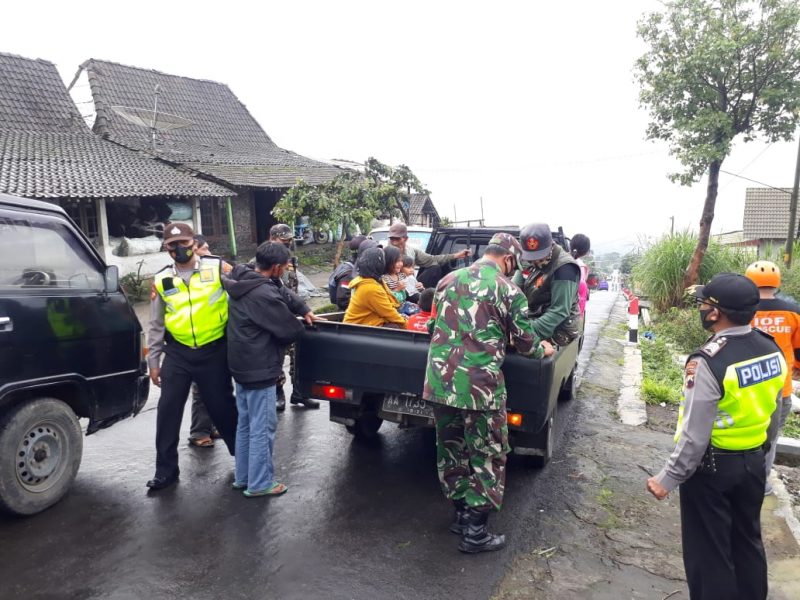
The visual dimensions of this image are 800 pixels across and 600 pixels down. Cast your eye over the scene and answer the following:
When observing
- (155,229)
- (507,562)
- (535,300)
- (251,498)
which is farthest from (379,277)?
(155,229)

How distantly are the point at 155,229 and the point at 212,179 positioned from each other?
2.87m

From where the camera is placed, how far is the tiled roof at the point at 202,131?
65.2 ft

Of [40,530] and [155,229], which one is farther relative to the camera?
[155,229]

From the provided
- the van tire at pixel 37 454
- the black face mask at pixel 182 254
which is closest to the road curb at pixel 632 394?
the black face mask at pixel 182 254

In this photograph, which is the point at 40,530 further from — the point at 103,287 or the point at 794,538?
the point at 794,538

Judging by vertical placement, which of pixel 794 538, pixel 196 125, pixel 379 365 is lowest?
pixel 794 538

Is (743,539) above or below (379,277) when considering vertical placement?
below

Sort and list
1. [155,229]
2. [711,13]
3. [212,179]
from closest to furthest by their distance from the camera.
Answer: [711,13] < [155,229] < [212,179]

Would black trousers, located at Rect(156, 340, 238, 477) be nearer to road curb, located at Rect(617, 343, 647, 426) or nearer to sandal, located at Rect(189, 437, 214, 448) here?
sandal, located at Rect(189, 437, 214, 448)

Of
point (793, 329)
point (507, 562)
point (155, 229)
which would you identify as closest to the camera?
point (507, 562)

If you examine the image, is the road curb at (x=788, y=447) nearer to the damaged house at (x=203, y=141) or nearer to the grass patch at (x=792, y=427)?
the grass patch at (x=792, y=427)

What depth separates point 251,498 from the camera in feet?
13.4

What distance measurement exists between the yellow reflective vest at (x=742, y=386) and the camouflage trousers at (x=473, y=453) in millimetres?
1205

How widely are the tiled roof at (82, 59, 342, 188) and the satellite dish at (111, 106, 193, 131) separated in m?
0.23
